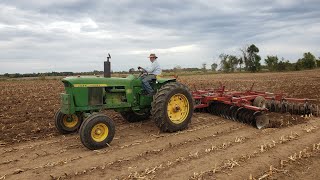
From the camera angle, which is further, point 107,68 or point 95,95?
point 107,68

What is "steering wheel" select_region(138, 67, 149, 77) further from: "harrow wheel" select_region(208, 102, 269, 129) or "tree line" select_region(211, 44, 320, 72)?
"tree line" select_region(211, 44, 320, 72)

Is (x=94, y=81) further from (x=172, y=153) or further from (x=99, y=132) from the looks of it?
(x=172, y=153)

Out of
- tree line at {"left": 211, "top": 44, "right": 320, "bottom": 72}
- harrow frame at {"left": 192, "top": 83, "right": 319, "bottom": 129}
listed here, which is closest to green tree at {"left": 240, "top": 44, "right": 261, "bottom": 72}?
tree line at {"left": 211, "top": 44, "right": 320, "bottom": 72}

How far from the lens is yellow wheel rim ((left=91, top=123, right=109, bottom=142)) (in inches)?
274

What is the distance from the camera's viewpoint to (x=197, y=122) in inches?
377

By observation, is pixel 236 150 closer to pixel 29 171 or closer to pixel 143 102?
pixel 143 102

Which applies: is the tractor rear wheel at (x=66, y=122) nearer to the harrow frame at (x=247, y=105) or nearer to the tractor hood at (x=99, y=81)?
the tractor hood at (x=99, y=81)

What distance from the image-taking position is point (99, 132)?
703 centimetres

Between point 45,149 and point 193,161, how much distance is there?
123 inches

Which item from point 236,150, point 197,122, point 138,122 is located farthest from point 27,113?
point 236,150

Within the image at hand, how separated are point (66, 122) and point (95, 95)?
121cm

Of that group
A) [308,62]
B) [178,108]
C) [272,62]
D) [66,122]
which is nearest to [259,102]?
[178,108]

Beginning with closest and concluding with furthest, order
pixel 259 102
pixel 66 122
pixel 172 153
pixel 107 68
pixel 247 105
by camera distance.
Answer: pixel 172 153 < pixel 107 68 < pixel 66 122 < pixel 247 105 < pixel 259 102

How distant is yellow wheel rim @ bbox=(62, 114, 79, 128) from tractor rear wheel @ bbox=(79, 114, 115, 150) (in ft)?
5.64
